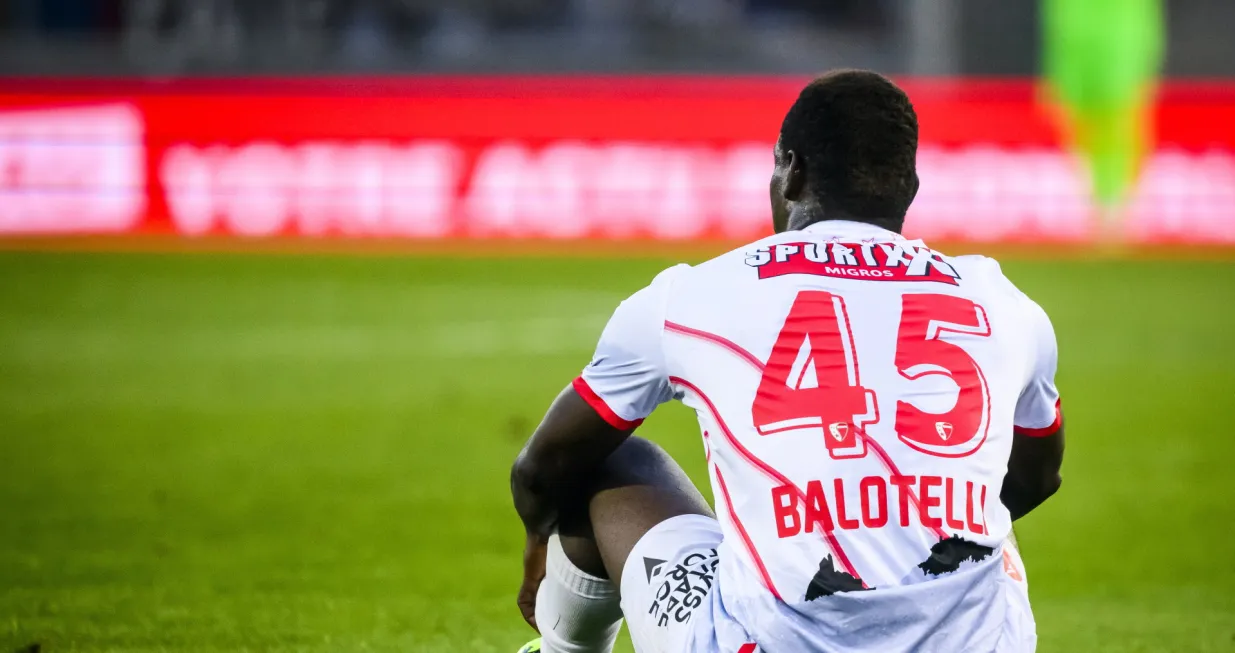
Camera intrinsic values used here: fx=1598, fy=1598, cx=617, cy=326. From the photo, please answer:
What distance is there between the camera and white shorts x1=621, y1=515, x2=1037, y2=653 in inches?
96.3

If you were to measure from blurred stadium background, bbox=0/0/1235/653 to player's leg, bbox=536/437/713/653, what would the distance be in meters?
1.20

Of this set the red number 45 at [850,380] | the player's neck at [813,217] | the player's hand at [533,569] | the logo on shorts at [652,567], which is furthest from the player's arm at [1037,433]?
the player's hand at [533,569]

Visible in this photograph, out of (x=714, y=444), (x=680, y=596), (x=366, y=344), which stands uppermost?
(x=714, y=444)

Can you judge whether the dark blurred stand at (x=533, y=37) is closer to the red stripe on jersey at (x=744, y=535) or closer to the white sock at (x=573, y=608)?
the white sock at (x=573, y=608)

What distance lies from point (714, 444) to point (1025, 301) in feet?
1.87

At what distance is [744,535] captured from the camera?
2414mm

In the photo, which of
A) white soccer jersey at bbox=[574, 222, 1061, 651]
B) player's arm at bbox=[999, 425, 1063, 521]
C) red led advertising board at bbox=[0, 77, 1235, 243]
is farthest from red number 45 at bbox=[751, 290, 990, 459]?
red led advertising board at bbox=[0, 77, 1235, 243]

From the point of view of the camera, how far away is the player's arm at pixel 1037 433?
2.59 m

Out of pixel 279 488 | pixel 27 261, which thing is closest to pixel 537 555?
pixel 279 488

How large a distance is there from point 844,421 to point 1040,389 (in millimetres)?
455

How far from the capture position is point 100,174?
1362 centimetres

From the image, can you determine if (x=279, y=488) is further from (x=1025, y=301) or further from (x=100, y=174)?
(x=100, y=174)

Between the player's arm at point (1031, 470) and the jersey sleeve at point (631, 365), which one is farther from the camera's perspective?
the player's arm at point (1031, 470)

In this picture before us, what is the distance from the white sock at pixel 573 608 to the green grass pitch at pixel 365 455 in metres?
1.11
